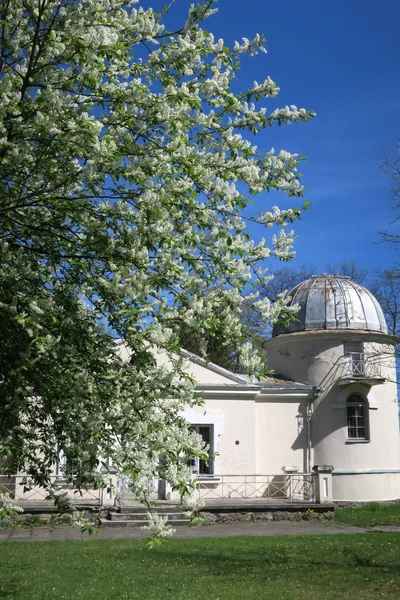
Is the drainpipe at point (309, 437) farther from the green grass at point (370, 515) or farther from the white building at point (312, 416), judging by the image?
the green grass at point (370, 515)

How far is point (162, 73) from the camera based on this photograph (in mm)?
6086

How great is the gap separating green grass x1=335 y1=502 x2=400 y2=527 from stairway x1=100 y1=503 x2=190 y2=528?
468 centimetres

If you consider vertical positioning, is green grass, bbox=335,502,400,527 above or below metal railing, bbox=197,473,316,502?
below

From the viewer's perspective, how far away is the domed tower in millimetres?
21234

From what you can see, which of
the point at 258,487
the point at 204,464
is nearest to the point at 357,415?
the point at 258,487

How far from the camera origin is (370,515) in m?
18.8

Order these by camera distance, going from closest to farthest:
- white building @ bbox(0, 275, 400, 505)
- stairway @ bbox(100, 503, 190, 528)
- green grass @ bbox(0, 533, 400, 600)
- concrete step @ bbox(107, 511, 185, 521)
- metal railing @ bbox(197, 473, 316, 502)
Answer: green grass @ bbox(0, 533, 400, 600) → stairway @ bbox(100, 503, 190, 528) → concrete step @ bbox(107, 511, 185, 521) → metal railing @ bbox(197, 473, 316, 502) → white building @ bbox(0, 275, 400, 505)

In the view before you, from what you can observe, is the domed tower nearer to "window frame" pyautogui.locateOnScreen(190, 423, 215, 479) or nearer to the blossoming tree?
"window frame" pyautogui.locateOnScreen(190, 423, 215, 479)

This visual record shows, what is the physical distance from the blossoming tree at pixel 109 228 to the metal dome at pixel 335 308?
16.4 m

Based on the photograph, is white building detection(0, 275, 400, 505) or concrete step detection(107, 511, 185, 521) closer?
concrete step detection(107, 511, 185, 521)

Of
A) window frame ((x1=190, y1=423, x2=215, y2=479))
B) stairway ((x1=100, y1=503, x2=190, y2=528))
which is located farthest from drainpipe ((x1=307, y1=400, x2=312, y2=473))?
stairway ((x1=100, y1=503, x2=190, y2=528))

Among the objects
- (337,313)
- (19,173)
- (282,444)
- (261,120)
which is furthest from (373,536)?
(19,173)

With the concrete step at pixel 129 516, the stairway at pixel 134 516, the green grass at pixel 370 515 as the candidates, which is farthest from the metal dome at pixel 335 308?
the concrete step at pixel 129 516

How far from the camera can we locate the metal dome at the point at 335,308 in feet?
74.0
